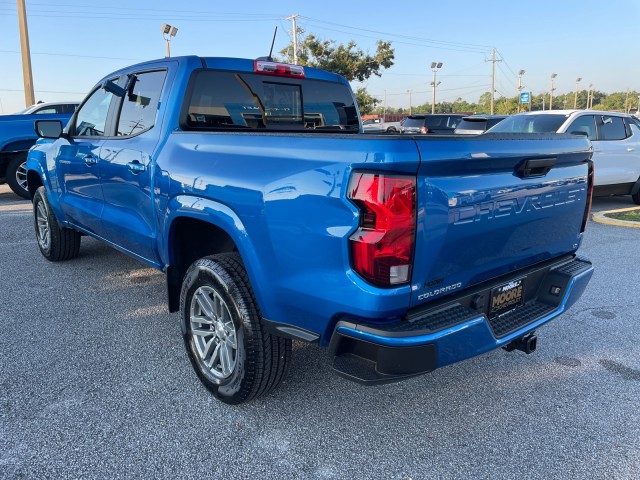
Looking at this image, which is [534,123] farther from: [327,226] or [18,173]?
[18,173]

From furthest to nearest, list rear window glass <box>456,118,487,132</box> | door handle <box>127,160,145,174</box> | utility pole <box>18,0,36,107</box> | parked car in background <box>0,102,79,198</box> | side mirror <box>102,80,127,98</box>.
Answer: utility pole <box>18,0,36,107</box>
rear window glass <box>456,118,487,132</box>
parked car in background <box>0,102,79,198</box>
side mirror <box>102,80,127,98</box>
door handle <box>127,160,145,174</box>

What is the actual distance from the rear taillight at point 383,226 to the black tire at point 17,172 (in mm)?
9659

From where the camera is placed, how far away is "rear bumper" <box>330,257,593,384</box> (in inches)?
78.8

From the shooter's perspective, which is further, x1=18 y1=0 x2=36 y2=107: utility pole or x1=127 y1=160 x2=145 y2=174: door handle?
x1=18 y1=0 x2=36 y2=107: utility pole

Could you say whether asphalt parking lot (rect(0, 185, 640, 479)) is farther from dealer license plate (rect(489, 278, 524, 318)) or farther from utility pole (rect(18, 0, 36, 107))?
utility pole (rect(18, 0, 36, 107))

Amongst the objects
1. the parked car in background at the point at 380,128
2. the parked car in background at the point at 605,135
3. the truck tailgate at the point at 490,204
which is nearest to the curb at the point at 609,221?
the parked car in background at the point at 605,135

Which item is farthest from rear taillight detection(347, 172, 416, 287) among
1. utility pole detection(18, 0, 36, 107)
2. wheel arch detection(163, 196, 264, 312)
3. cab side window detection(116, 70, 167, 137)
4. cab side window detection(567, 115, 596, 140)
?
utility pole detection(18, 0, 36, 107)

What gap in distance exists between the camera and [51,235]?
17.7 feet

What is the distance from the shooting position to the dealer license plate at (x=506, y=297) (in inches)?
96.9

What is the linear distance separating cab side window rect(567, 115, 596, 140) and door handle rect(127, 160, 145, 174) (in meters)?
7.70

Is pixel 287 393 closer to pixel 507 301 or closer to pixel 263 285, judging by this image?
pixel 263 285

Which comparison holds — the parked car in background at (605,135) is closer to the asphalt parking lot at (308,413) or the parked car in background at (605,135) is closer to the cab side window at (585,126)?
the cab side window at (585,126)

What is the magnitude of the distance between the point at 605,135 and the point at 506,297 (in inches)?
325

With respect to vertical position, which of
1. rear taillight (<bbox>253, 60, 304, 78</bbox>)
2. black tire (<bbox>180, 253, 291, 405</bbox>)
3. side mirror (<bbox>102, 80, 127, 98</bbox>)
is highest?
rear taillight (<bbox>253, 60, 304, 78</bbox>)
